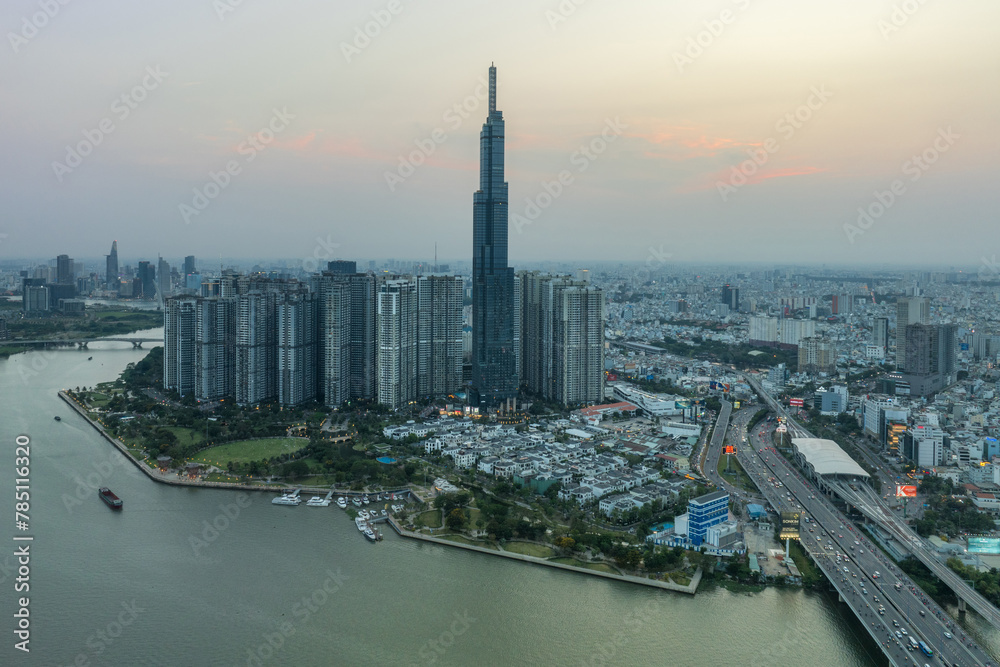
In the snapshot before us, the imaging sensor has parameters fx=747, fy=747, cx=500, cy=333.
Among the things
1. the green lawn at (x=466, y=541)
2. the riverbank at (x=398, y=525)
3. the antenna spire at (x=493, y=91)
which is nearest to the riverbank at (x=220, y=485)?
the riverbank at (x=398, y=525)

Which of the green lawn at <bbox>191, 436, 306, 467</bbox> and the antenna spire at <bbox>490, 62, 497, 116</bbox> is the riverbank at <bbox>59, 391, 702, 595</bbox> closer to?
the green lawn at <bbox>191, 436, 306, 467</bbox>

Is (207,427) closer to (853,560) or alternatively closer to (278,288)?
(278,288)

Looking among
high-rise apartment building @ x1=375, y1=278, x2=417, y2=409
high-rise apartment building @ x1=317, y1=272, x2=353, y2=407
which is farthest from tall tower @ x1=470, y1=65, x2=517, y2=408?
high-rise apartment building @ x1=317, y1=272, x2=353, y2=407

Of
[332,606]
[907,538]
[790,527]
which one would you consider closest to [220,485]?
[332,606]

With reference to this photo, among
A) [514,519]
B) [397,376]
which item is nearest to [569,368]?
[397,376]

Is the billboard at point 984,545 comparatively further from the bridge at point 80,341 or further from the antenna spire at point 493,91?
the bridge at point 80,341

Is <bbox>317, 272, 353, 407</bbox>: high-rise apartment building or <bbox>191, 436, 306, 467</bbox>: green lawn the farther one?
<bbox>317, 272, 353, 407</bbox>: high-rise apartment building
